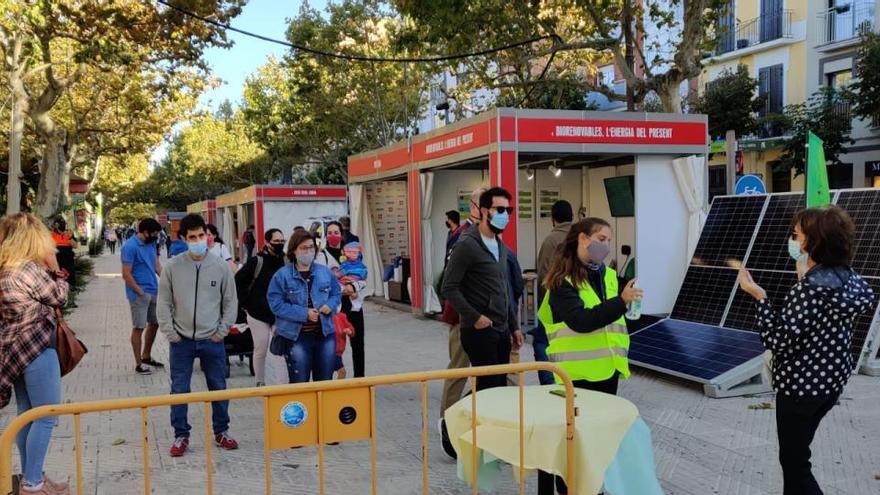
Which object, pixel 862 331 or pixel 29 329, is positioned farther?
pixel 862 331

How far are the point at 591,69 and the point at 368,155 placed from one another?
10163 mm

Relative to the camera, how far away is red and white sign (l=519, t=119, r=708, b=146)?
9.58 m

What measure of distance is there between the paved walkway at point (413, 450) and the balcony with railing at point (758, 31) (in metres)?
20.0

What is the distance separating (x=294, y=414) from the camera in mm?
2998

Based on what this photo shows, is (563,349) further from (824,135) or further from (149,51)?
(824,135)

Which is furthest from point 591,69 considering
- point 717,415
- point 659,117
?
point 717,415

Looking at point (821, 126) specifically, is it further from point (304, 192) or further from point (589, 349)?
point (589, 349)

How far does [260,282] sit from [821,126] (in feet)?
64.9

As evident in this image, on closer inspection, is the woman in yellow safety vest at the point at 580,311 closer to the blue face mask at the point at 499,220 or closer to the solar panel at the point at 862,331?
the blue face mask at the point at 499,220

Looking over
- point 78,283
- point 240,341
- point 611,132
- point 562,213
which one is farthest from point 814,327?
point 78,283

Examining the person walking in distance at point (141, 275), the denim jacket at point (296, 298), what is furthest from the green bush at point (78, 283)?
the denim jacket at point (296, 298)

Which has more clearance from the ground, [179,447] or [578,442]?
[578,442]

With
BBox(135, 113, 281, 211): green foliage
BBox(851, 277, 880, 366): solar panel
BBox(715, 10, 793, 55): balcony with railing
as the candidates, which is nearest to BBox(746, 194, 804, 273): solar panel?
BBox(851, 277, 880, 366): solar panel

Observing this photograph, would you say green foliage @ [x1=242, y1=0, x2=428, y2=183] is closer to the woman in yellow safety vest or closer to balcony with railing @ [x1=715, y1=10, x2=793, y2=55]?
balcony with railing @ [x1=715, y1=10, x2=793, y2=55]
